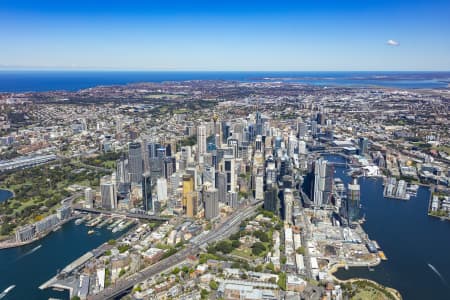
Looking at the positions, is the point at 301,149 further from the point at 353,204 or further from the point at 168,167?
the point at 353,204

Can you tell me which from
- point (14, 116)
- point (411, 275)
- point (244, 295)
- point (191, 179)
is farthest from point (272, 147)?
point (14, 116)

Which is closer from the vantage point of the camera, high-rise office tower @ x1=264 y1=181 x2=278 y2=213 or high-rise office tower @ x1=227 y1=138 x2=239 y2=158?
high-rise office tower @ x1=264 y1=181 x2=278 y2=213

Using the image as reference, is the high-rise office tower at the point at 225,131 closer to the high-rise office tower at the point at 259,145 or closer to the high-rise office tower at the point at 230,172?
the high-rise office tower at the point at 259,145

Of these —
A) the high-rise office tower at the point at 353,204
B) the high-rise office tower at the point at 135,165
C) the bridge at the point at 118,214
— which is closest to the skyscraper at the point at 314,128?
the high-rise office tower at the point at 353,204

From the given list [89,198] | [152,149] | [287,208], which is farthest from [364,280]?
[152,149]

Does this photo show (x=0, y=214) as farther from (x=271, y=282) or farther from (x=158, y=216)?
(x=271, y=282)

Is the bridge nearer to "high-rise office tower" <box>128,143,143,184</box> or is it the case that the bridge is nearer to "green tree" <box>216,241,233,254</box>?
"high-rise office tower" <box>128,143,143,184</box>

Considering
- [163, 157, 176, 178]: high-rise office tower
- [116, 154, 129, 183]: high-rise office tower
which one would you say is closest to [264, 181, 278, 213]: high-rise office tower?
[163, 157, 176, 178]: high-rise office tower
